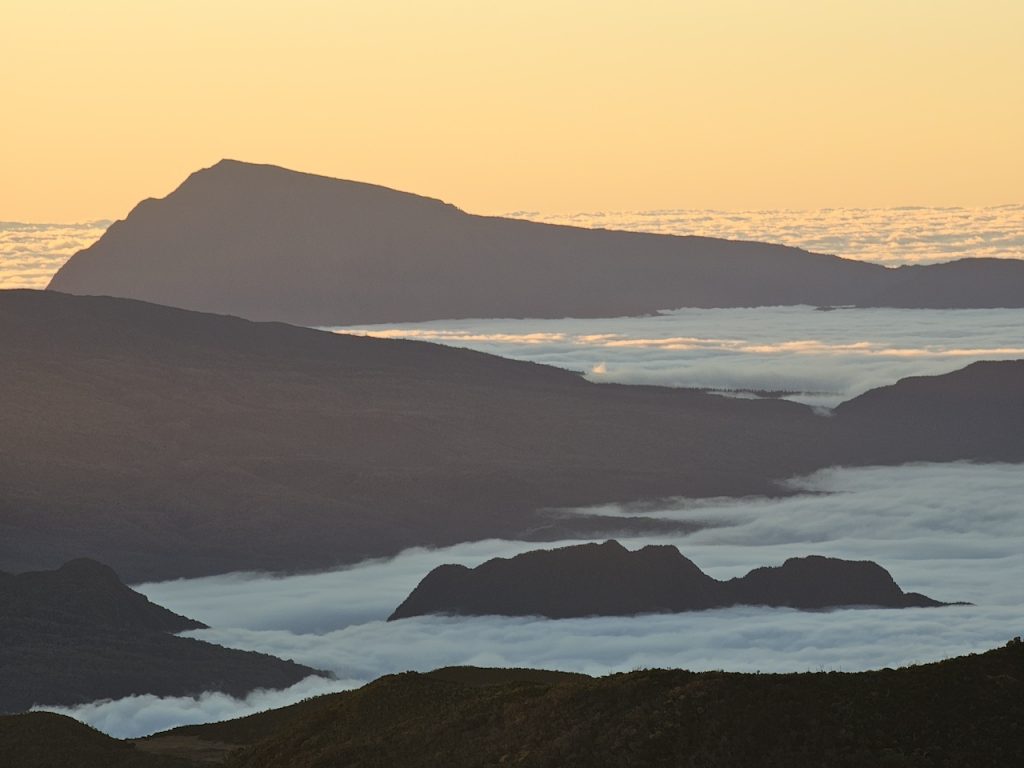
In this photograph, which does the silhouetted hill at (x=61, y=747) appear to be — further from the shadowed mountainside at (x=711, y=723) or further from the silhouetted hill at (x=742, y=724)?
the silhouetted hill at (x=742, y=724)

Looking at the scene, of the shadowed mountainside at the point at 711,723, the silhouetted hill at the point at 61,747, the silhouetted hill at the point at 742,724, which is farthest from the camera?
the silhouetted hill at the point at 61,747


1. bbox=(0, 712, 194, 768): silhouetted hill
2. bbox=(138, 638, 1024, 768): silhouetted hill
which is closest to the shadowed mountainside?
bbox=(138, 638, 1024, 768): silhouetted hill

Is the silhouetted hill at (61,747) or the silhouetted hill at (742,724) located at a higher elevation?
the silhouetted hill at (742,724)

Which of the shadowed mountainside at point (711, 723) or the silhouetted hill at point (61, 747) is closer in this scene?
the shadowed mountainside at point (711, 723)

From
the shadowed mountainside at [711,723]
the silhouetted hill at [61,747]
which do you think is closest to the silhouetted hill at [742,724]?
the shadowed mountainside at [711,723]

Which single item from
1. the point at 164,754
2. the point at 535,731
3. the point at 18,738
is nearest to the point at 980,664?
the point at 535,731

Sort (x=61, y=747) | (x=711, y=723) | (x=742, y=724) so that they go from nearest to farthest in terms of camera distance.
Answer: (x=742, y=724) < (x=711, y=723) < (x=61, y=747)

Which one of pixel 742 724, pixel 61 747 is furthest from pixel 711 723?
pixel 61 747

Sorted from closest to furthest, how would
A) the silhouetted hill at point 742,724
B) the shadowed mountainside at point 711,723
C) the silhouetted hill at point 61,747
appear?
the silhouetted hill at point 742,724
the shadowed mountainside at point 711,723
the silhouetted hill at point 61,747

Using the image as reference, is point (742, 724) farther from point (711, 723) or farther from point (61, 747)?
point (61, 747)
